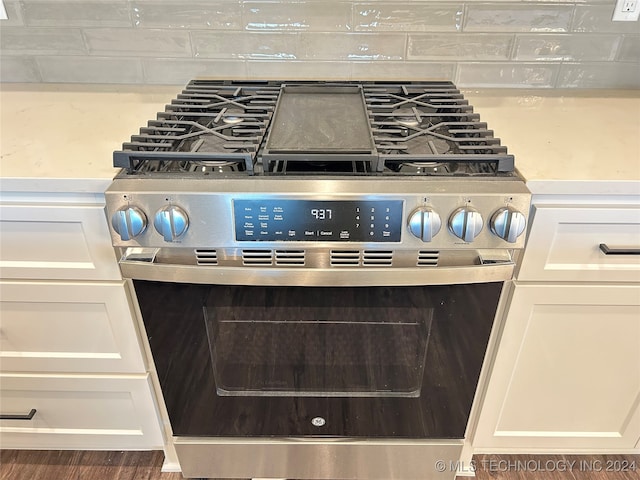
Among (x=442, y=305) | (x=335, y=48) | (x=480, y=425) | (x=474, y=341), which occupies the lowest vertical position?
(x=480, y=425)

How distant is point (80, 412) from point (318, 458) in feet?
1.95

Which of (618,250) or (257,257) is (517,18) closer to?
(618,250)

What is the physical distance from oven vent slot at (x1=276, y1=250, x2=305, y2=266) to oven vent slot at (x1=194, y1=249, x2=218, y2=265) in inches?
4.5

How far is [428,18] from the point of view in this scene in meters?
1.29

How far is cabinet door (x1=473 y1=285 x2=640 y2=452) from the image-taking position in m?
1.00

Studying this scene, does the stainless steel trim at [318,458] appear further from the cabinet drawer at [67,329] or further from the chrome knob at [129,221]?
the chrome knob at [129,221]

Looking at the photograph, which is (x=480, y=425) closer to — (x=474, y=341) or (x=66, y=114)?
(x=474, y=341)

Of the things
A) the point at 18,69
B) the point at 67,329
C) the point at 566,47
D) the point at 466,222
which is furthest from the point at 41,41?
the point at 566,47

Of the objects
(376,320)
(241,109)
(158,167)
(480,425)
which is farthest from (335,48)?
(480,425)

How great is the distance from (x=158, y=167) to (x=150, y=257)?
0.54 ft

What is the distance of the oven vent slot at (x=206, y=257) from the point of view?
0.88 meters

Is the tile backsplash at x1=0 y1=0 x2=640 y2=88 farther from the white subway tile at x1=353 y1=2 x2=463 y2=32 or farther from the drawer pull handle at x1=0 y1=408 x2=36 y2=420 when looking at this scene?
the drawer pull handle at x1=0 y1=408 x2=36 y2=420

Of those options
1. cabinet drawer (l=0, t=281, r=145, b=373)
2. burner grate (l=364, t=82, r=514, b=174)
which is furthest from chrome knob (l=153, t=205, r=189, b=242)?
burner grate (l=364, t=82, r=514, b=174)

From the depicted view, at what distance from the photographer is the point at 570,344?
1061 millimetres
